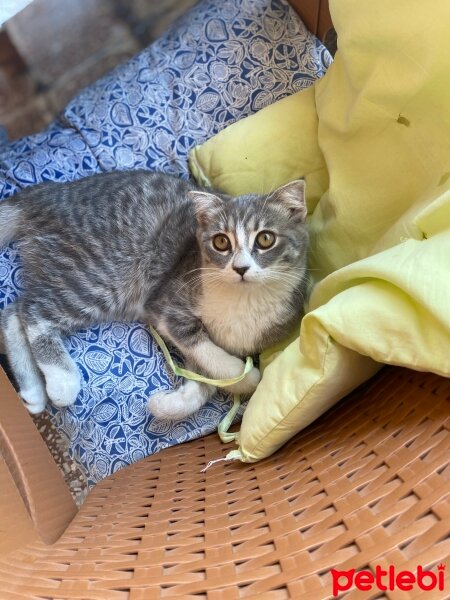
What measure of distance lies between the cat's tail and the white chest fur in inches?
23.2

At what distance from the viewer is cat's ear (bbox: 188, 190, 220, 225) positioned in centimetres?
136

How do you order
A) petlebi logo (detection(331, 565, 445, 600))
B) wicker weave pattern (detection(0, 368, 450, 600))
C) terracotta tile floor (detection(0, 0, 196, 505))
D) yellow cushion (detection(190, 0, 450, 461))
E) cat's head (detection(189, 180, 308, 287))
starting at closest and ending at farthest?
1. petlebi logo (detection(331, 565, 445, 600))
2. wicker weave pattern (detection(0, 368, 450, 600))
3. yellow cushion (detection(190, 0, 450, 461))
4. cat's head (detection(189, 180, 308, 287))
5. terracotta tile floor (detection(0, 0, 196, 505))

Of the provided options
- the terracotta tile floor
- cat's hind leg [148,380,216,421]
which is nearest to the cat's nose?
cat's hind leg [148,380,216,421]

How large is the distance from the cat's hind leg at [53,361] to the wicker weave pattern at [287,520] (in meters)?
0.30

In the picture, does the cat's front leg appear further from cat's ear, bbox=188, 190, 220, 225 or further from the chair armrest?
the chair armrest

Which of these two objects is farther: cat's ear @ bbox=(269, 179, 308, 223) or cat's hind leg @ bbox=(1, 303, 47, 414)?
cat's hind leg @ bbox=(1, 303, 47, 414)

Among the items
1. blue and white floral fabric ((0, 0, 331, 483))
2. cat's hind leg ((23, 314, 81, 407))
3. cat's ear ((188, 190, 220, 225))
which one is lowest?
cat's hind leg ((23, 314, 81, 407))

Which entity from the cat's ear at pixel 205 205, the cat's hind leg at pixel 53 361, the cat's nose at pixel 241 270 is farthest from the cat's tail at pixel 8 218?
the cat's nose at pixel 241 270

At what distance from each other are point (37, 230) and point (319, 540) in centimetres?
110

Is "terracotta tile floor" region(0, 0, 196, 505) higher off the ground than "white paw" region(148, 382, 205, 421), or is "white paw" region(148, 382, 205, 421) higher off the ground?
"terracotta tile floor" region(0, 0, 196, 505)

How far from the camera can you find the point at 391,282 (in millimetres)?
952

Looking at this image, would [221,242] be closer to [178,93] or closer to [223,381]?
[223,381]

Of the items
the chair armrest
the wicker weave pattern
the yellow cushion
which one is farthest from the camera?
the chair armrest

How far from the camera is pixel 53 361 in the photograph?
1.45 metres
